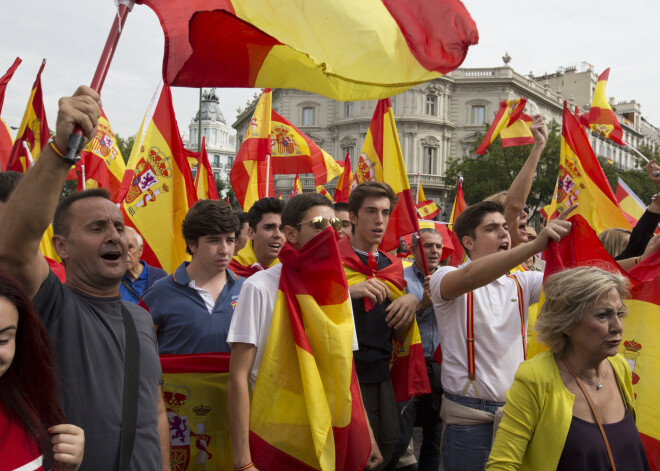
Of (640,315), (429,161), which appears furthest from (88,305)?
(429,161)

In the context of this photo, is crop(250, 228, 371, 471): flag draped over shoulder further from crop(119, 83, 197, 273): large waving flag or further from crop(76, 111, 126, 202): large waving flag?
crop(76, 111, 126, 202): large waving flag

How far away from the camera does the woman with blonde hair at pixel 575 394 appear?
2295 millimetres

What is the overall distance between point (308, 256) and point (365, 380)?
0.90 m

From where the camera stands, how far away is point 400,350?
3.71 m

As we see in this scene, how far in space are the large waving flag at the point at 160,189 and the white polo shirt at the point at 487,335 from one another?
3.23 metres

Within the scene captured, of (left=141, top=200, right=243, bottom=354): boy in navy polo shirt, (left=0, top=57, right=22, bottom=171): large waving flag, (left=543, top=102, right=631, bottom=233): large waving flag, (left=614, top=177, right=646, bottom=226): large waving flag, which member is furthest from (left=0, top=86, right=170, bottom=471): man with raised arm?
(left=614, top=177, right=646, bottom=226): large waving flag

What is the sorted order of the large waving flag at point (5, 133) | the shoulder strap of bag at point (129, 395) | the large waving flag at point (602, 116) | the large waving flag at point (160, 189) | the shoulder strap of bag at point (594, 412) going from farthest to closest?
the large waving flag at point (602, 116) < the large waving flag at point (5, 133) < the large waving flag at point (160, 189) < the shoulder strap of bag at point (594, 412) < the shoulder strap of bag at point (129, 395)

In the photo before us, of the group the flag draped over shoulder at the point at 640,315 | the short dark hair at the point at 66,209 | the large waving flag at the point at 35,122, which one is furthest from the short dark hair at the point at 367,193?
the large waving flag at the point at 35,122

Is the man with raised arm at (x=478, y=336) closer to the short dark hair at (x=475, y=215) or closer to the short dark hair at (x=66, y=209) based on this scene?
the short dark hair at (x=475, y=215)

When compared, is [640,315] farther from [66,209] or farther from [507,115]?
[507,115]

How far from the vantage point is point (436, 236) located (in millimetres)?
5324

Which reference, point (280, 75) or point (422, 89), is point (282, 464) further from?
point (422, 89)

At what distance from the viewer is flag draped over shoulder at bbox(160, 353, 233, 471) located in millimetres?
3180

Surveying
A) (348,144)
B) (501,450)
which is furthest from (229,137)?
(501,450)
